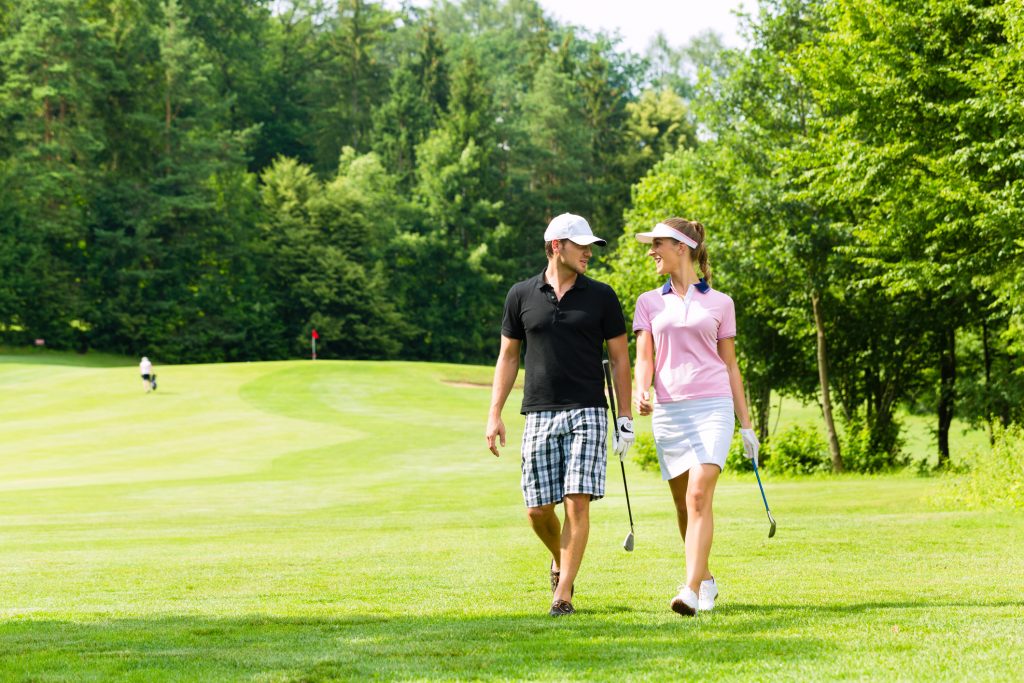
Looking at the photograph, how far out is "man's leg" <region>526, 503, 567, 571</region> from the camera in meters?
7.16

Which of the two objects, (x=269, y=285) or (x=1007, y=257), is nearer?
(x=1007, y=257)

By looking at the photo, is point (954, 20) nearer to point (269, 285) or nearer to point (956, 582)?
point (956, 582)

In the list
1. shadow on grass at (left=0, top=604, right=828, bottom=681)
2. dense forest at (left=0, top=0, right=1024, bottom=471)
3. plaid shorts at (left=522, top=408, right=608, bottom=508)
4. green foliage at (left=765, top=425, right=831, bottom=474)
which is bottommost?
green foliage at (left=765, top=425, right=831, bottom=474)

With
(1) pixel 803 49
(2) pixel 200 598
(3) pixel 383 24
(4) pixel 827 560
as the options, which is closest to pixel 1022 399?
(1) pixel 803 49

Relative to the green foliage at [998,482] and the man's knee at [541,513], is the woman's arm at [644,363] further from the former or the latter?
the green foliage at [998,482]

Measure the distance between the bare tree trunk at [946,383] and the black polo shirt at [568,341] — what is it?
23139mm

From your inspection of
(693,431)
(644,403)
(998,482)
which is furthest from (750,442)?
(998,482)

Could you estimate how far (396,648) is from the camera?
5.94 m

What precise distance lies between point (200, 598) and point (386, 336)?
66.2 metres

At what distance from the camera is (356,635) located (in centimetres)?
643

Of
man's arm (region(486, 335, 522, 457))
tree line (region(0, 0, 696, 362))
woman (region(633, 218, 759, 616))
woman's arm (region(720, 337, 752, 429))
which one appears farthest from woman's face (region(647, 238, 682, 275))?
tree line (region(0, 0, 696, 362))

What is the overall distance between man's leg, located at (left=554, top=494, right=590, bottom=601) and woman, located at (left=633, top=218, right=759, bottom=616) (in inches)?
20.9

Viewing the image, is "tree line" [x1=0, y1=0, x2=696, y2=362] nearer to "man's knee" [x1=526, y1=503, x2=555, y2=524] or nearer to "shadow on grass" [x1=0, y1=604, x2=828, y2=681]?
"man's knee" [x1=526, y1=503, x2=555, y2=524]

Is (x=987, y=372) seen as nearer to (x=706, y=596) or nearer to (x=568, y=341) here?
(x=706, y=596)
